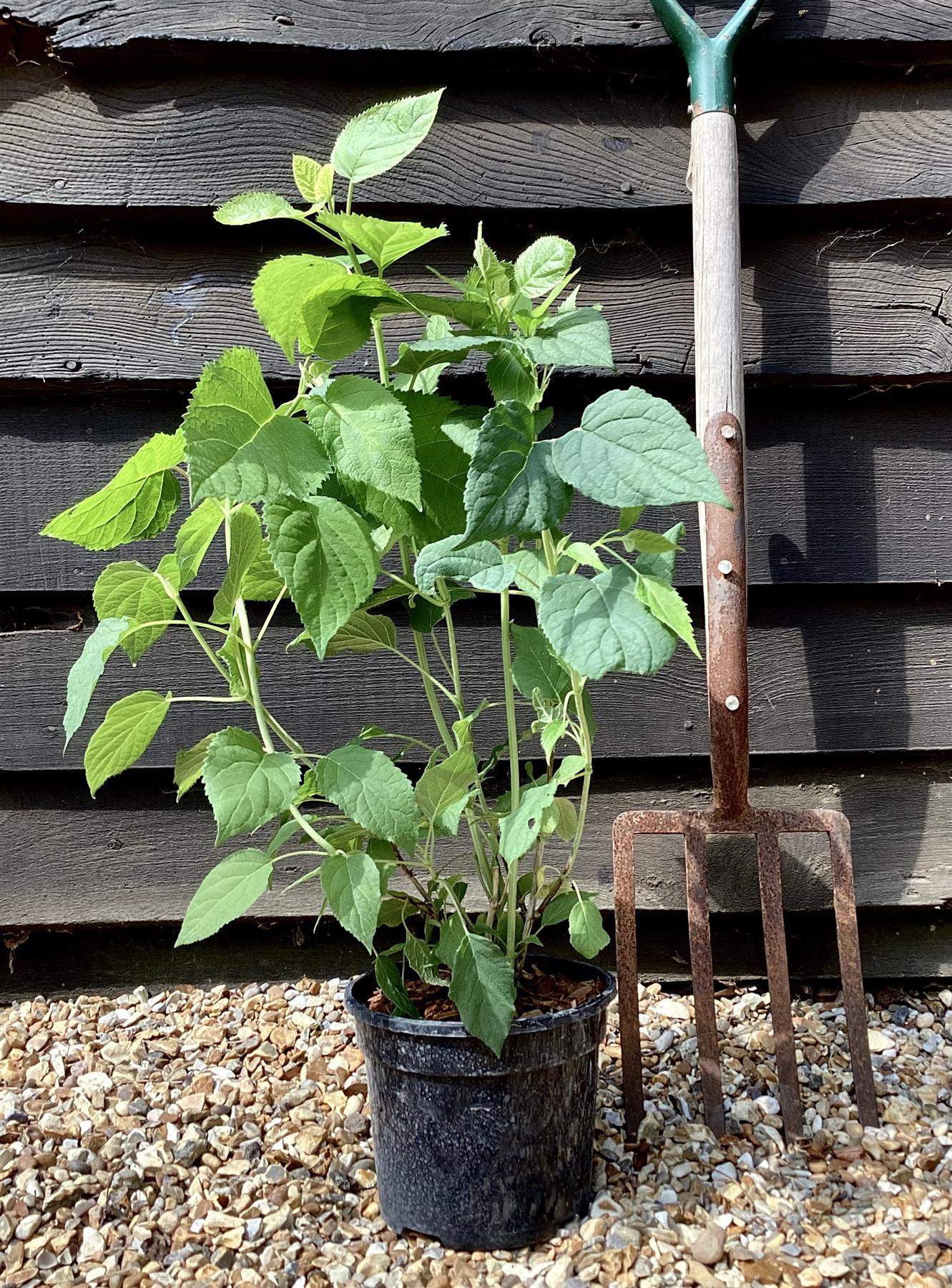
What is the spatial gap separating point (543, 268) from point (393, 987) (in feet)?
2.56

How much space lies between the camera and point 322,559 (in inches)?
35.0

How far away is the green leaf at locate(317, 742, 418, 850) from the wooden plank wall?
573 millimetres

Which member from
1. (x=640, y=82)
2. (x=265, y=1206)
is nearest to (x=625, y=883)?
(x=265, y=1206)

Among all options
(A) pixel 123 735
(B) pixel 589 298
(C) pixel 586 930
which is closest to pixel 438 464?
(A) pixel 123 735

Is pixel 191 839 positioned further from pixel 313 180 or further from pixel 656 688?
pixel 313 180

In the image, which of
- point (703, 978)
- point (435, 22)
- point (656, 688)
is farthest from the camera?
point (656, 688)

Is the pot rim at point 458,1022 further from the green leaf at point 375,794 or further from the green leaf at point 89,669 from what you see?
the green leaf at point 89,669

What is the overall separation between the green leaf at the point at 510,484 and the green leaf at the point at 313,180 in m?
0.31

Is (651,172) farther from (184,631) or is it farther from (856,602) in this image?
(184,631)

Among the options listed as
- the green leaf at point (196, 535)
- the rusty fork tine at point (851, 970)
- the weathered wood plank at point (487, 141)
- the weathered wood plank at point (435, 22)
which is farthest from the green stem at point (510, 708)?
the weathered wood plank at point (435, 22)

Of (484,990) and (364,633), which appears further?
(364,633)

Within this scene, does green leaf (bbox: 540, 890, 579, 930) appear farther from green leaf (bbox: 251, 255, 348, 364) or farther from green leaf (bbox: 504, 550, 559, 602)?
green leaf (bbox: 251, 255, 348, 364)

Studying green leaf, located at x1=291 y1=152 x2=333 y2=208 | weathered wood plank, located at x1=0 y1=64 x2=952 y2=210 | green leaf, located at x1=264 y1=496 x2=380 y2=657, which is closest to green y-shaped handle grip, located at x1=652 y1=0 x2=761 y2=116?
Answer: weathered wood plank, located at x1=0 y1=64 x2=952 y2=210

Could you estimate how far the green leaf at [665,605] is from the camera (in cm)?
86
